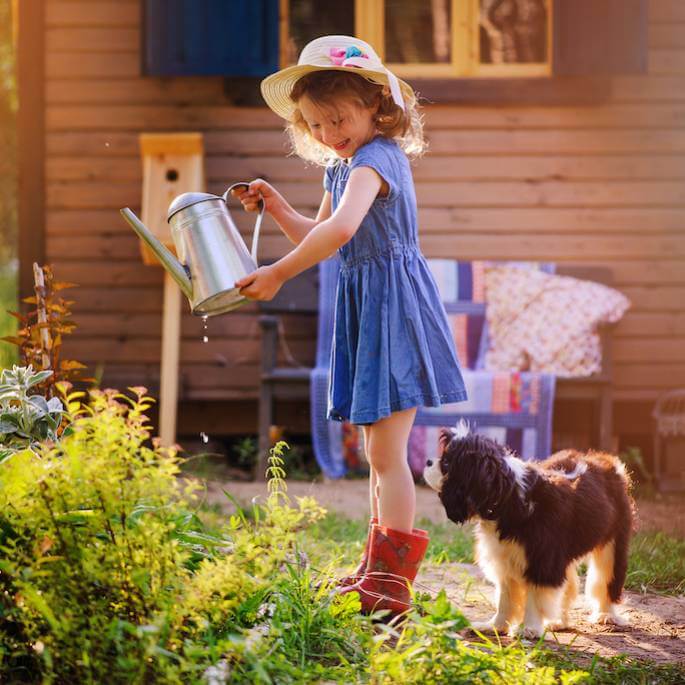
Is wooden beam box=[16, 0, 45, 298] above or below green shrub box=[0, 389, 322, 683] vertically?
above

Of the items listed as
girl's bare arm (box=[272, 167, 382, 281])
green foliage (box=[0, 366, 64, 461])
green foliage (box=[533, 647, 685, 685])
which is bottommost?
green foliage (box=[533, 647, 685, 685])

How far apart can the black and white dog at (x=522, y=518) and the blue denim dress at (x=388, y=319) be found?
191 mm

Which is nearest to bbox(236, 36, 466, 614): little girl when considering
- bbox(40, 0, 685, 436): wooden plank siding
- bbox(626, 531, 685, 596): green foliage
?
bbox(626, 531, 685, 596): green foliage

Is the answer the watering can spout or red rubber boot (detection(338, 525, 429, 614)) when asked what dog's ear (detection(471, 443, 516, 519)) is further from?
the watering can spout

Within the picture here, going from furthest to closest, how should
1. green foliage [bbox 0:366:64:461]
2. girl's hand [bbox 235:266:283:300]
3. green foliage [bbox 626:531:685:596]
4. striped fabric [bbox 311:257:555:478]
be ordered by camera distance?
striped fabric [bbox 311:257:555:478], green foliage [bbox 626:531:685:596], green foliage [bbox 0:366:64:461], girl's hand [bbox 235:266:283:300]

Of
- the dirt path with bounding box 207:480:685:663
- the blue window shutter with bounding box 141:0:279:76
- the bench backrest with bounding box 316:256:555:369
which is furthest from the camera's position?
the bench backrest with bounding box 316:256:555:369

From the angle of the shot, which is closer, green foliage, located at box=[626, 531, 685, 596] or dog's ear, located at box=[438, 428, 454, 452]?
dog's ear, located at box=[438, 428, 454, 452]

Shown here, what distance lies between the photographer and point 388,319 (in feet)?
9.21

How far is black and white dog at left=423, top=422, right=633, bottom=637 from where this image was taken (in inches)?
107

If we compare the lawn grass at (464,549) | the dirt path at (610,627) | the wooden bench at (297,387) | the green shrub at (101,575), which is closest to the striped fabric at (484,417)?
the wooden bench at (297,387)

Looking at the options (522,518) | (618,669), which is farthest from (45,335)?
(618,669)

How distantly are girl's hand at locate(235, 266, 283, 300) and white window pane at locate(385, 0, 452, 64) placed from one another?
4188mm

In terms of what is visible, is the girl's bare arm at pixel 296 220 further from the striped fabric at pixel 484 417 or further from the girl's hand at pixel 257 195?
the striped fabric at pixel 484 417

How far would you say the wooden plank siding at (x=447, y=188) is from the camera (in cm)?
626
